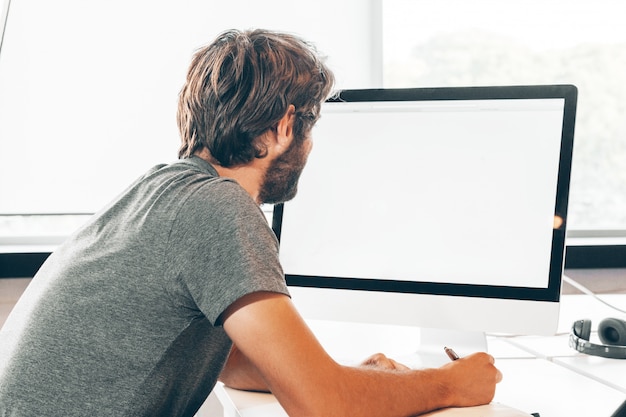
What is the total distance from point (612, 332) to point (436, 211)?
0.41 meters

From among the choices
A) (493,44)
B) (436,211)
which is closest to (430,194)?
(436,211)

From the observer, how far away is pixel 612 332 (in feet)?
4.27

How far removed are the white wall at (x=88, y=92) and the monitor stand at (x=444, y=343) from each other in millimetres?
1064

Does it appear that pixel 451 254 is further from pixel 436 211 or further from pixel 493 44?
pixel 493 44

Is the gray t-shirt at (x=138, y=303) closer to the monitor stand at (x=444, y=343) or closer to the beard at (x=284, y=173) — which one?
the beard at (x=284, y=173)

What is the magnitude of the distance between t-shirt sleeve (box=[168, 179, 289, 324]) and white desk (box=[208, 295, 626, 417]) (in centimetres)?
23

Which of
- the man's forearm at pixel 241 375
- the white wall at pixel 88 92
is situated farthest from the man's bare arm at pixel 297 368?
the white wall at pixel 88 92

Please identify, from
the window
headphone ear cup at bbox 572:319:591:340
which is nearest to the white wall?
the window

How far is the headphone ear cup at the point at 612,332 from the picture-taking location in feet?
4.23

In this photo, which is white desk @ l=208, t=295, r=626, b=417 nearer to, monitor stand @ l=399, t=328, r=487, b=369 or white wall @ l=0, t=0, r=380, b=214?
monitor stand @ l=399, t=328, r=487, b=369

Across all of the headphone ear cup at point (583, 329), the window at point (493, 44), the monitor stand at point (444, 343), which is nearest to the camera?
the monitor stand at point (444, 343)

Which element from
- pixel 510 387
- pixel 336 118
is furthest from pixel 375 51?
pixel 510 387

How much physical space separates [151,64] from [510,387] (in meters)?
1.35

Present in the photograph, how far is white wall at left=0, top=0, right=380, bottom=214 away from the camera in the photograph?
1.98 m
